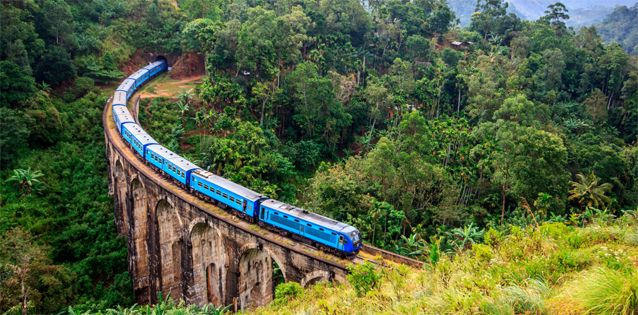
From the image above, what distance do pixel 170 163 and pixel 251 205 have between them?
761 centimetres

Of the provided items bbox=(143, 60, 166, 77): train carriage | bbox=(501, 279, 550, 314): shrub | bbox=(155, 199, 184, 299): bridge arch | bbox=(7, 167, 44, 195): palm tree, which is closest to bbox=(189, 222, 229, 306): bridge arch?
bbox=(155, 199, 184, 299): bridge arch

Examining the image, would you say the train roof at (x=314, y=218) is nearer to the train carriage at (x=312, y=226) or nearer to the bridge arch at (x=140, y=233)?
the train carriage at (x=312, y=226)

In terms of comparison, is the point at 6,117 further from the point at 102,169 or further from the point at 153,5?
the point at 153,5

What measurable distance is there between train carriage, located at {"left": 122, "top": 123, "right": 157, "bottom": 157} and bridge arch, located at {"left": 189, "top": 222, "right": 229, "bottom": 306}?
8177mm

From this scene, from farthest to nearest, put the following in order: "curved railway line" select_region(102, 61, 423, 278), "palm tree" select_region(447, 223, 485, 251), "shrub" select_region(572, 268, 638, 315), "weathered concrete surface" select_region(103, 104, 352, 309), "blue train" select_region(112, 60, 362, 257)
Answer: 1. "palm tree" select_region(447, 223, 485, 251)
2. "weathered concrete surface" select_region(103, 104, 352, 309)
3. "blue train" select_region(112, 60, 362, 257)
4. "curved railway line" select_region(102, 61, 423, 278)
5. "shrub" select_region(572, 268, 638, 315)

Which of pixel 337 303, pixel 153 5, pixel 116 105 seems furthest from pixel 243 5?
pixel 337 303

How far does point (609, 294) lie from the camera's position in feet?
21.4

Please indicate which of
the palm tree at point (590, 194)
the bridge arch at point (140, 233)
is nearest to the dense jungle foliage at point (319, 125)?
the palm tree at point (590, 194)

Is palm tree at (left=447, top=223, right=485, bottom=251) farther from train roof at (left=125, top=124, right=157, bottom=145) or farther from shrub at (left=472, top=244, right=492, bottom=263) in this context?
train roof at (left=125, top=124, right=157, bottom=145)

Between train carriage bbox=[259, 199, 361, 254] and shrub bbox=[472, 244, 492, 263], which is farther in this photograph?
train carriage bbox=[259, 199, 361, 254]

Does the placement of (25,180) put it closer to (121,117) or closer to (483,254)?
(121,117)

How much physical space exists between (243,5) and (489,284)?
165 ft

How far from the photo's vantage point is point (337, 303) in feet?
36.3

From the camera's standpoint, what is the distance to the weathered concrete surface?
68.1 ft
